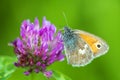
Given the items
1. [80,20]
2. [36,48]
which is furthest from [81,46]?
[80,20]

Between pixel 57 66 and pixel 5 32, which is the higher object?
pixel 5 32

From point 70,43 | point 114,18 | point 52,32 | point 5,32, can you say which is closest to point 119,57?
point 114,18

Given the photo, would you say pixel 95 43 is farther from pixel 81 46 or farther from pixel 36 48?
pixel 36 48

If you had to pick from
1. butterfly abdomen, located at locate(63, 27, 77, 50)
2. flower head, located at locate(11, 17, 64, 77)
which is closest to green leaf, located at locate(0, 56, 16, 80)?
flower head, located at locate(11, 17, 64, 77)

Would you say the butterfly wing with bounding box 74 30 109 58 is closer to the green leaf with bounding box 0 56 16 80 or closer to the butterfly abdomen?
the butterfly abdomen

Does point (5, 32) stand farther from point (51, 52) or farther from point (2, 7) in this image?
point (51, 52)

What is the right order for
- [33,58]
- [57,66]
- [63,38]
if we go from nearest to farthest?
[33,58]
[63,38]
[57,66]
